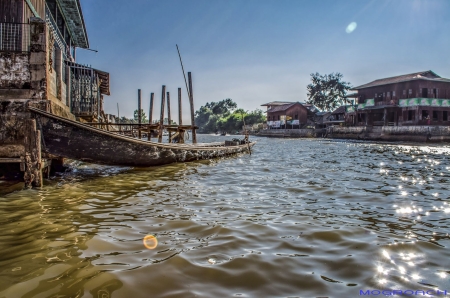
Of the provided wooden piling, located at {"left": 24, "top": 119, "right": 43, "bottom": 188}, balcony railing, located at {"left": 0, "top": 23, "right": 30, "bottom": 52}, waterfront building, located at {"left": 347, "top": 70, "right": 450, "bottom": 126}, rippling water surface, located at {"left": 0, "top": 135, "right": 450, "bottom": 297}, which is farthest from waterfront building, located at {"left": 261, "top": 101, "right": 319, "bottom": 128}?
wooden piling, located at {"left": 24, "top": 119, "right": 43, "bottom": 188}

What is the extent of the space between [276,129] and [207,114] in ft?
167

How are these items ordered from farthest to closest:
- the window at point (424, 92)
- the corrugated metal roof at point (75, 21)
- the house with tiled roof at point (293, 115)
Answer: the house with tiled roof at point (293, 115)
the window at point (424, 92)
the corrugated metal roof at point (75, 21)

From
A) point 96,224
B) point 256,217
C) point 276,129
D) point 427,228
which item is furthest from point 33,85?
point 276,129

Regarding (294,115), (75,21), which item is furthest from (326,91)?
(75,21)

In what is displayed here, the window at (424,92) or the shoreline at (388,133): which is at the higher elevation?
the window at (424,92)

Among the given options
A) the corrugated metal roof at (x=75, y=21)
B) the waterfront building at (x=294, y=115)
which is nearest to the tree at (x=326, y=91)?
the waterfront building at (x=294, y=115)

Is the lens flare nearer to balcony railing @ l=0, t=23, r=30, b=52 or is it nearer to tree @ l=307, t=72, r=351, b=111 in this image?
balcony railing @ l=0, t=23, r=30, b=52

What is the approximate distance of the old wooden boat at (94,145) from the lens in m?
6.56

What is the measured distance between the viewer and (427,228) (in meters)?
3.76

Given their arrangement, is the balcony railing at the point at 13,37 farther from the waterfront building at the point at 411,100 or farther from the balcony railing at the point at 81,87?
the waterfront building at the point at 411,100

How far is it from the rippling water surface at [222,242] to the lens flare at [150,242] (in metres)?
0.03

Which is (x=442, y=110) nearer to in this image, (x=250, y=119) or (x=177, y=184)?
(x=177, y=184)

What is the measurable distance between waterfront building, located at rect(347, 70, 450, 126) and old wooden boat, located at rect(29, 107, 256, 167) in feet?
113

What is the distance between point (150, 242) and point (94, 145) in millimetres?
5015
